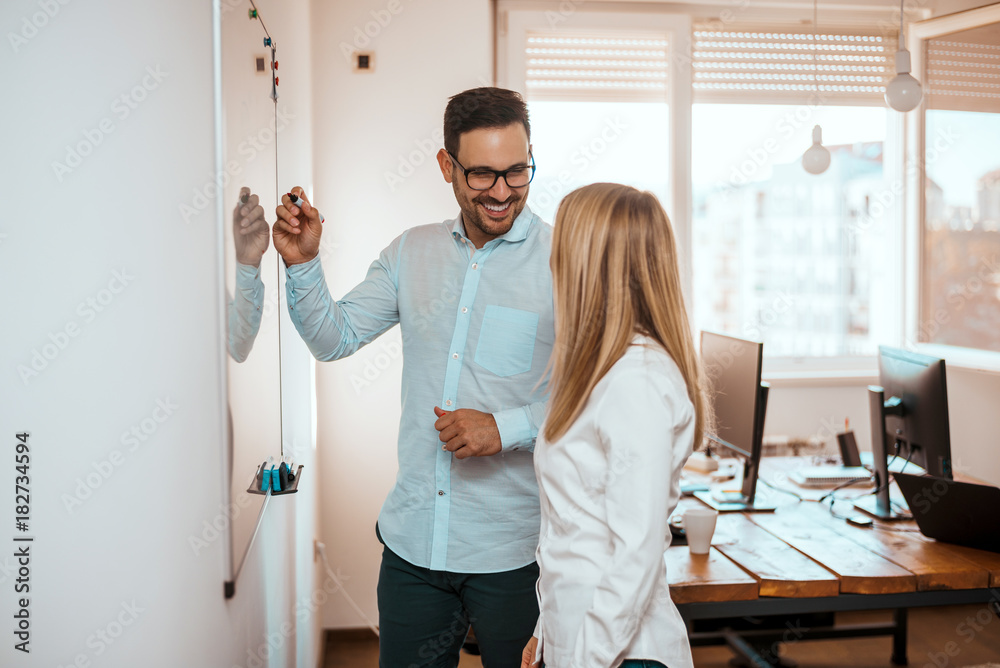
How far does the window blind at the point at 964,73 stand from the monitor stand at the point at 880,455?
188 cm

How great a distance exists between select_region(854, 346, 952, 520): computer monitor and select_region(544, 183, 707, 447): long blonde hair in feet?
4.55

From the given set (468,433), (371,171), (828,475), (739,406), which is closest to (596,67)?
(371,171)

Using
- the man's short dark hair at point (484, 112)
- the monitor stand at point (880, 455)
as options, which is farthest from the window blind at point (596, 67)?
the man's short dark hair at point (484, 112)

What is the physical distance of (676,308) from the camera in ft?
3.86

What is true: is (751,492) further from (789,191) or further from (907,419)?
(789,191)

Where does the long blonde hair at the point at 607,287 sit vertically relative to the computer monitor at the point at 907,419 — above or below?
above

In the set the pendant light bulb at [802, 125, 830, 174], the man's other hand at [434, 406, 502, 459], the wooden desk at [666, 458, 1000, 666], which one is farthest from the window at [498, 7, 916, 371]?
the man's other hand at [434, 406, 502, 459]

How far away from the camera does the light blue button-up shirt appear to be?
5.01 feet

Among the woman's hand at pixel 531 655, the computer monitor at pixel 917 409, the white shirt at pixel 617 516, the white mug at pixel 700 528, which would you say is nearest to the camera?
the white shirt at pixel 617 516

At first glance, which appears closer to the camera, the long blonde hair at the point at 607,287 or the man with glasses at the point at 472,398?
the long blonde hair at the point at 607,287

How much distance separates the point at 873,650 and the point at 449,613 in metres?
2.29

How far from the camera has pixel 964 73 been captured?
3.49 m

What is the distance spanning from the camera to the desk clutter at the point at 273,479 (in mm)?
1396

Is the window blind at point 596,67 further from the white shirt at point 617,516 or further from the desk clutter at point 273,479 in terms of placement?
the white shirt at point 617,516
